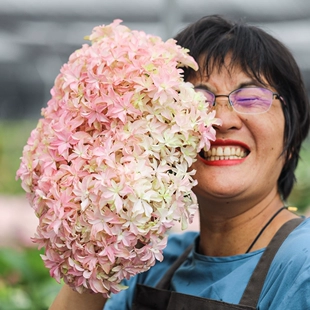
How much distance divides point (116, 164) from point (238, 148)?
0.51 metres

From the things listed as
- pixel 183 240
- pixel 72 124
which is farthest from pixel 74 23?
pixel 72 124

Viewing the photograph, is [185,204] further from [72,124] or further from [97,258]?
[72,124]

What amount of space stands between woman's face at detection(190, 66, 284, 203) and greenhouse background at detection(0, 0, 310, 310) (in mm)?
340

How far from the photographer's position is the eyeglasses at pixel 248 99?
1944 millimetres

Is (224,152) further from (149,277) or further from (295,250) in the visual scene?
(149,277)

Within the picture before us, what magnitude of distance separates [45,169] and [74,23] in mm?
7384

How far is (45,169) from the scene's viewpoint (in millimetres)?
1680

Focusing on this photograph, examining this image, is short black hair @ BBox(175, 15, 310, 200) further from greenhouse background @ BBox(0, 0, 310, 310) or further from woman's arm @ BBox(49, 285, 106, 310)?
woman's arm @ BBox(49, 285, 106, 310)

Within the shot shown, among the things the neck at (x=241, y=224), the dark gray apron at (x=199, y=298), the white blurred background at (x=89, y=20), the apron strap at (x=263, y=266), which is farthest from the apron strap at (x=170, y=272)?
the white blurred background at (x=89, y=20)

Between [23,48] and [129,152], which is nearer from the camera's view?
[129,152]

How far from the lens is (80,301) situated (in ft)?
6.21

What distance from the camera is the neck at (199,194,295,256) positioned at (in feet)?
6.71

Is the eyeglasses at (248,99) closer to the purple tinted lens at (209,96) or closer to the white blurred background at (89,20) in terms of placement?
the purple tinted lens at (209,96)

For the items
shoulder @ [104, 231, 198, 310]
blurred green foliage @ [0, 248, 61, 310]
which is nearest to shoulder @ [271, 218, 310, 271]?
shoulder @ [104, 231, 198, 310]
